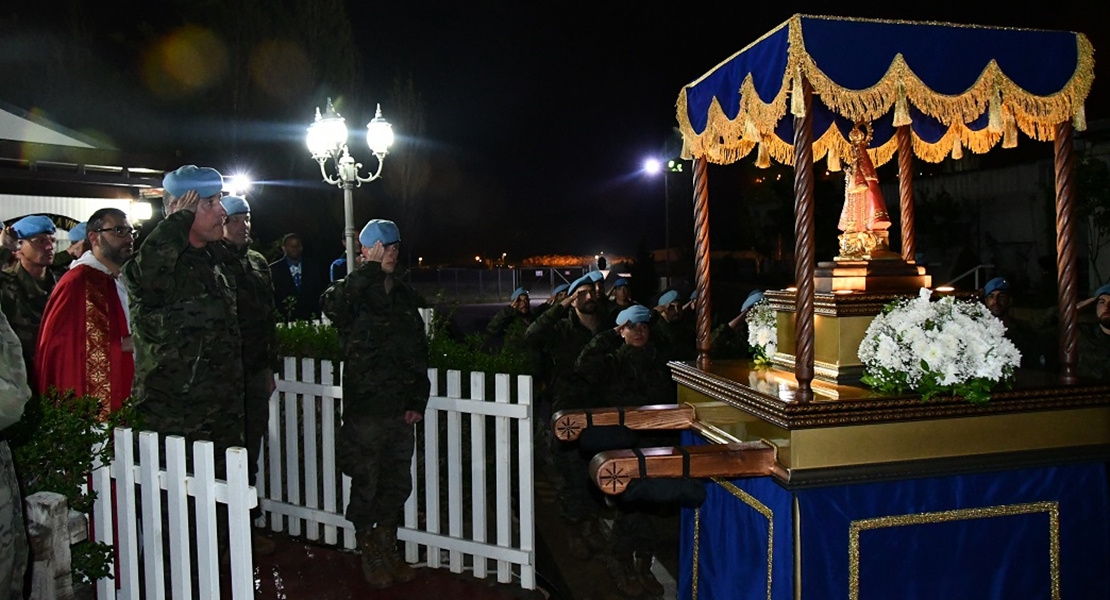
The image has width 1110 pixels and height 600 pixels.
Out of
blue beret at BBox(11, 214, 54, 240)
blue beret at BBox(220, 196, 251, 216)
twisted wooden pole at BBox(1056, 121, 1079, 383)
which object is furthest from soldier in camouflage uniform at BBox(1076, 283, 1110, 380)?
blue beret at BBox(11, 214, 54, 240)

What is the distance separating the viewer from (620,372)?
17.7ft

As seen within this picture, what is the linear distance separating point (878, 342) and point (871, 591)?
3.30ft

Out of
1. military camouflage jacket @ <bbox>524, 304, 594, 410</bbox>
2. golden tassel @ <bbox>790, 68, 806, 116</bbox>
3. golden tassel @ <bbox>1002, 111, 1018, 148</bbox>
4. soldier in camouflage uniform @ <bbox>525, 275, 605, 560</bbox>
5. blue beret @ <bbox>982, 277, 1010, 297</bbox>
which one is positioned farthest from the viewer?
blue beret @ <bbox>982, 277, 1010, 297</bbox>

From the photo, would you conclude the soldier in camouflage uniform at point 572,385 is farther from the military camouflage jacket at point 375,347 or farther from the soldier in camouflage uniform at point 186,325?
the soldier in camouflage uniform at point 186,325

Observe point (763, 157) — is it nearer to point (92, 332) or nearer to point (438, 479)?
point (438, 479)

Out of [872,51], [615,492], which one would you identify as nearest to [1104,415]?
[872,51]

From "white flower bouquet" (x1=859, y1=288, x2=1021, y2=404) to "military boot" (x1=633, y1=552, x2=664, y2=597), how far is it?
2187 millimetres

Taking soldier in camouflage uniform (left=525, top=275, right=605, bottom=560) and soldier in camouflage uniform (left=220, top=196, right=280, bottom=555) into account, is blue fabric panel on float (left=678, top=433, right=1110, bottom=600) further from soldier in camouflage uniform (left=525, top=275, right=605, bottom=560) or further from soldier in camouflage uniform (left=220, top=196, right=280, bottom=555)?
soldier in camouflage uniform (left=220, top=196, right=280, bottom=555)

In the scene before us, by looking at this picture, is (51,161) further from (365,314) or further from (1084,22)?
(1084,22)

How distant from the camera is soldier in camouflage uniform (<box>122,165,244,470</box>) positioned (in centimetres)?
388

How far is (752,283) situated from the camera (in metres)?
23.6

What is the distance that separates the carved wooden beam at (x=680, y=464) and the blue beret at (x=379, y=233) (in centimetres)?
216

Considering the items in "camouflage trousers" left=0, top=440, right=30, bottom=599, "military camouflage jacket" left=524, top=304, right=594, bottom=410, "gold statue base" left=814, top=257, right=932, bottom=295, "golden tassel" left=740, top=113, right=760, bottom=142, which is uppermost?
"golden tassel" left=740, top=113, right=760, bottom=142

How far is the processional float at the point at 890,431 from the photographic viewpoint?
298cm
